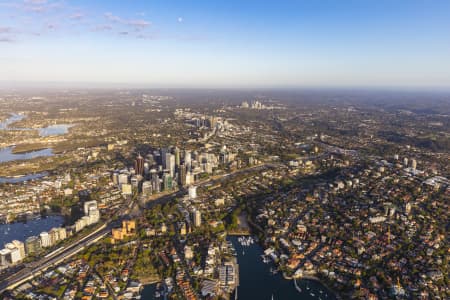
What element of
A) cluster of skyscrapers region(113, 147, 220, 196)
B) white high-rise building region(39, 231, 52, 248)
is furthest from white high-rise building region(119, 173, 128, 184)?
white high-rise building region(39, 231, 52, 248)

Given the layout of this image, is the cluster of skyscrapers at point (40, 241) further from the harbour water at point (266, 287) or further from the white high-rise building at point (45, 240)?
the harbour water at point (266, 287)

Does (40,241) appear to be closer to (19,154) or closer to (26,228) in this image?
(26,228)

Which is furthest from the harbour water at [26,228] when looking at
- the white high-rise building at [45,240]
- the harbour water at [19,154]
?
the harbour water at [19,154]

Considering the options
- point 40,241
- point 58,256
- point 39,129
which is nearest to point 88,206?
point 40,241

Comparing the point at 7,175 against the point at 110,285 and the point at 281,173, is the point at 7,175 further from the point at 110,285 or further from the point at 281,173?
the point at 281,173

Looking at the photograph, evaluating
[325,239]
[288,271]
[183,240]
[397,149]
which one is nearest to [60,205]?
[183,240]

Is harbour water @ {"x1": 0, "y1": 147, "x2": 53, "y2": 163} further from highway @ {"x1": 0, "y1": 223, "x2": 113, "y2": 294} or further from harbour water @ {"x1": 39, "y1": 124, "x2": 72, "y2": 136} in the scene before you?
highway @ {"x1": 0, "y1": 223, "x2": 113, "y2": 294}

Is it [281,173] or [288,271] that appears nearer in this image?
[288,271]
